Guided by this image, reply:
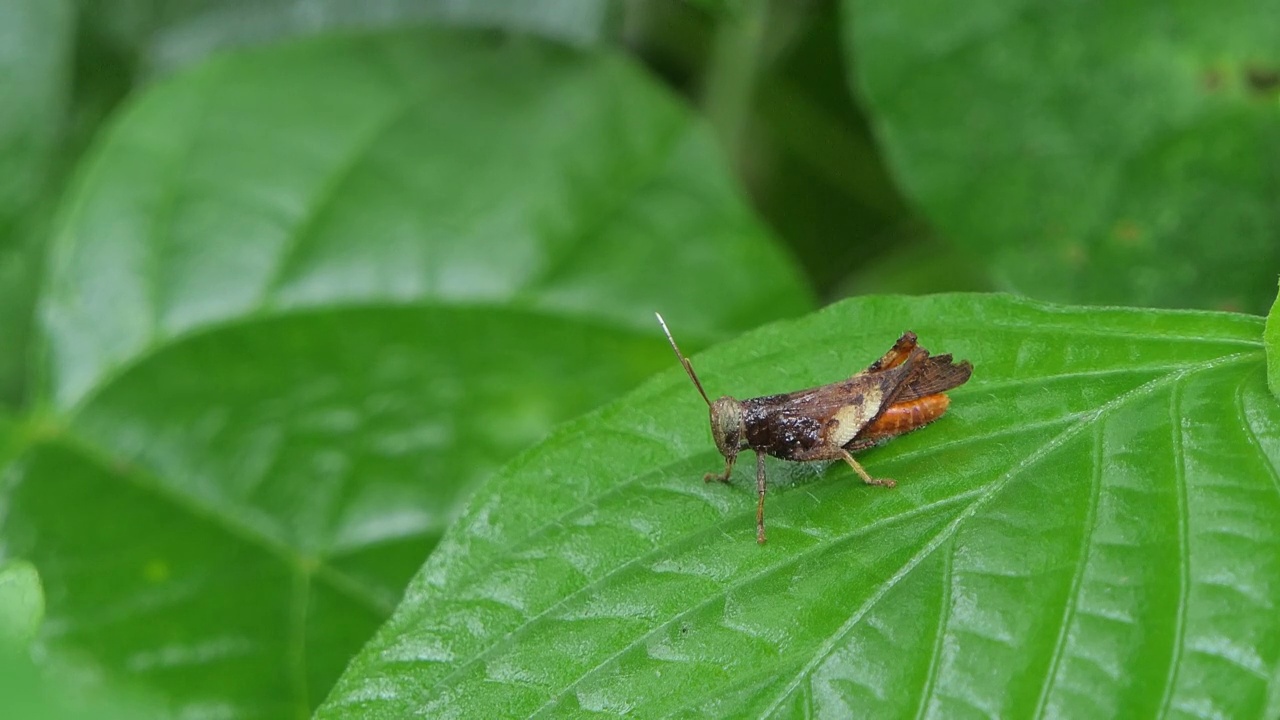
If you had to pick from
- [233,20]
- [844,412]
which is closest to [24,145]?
[233,20]

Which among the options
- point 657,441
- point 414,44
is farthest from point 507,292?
point 657,441

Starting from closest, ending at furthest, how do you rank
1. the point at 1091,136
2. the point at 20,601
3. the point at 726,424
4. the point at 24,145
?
the point at 20,601 < the point at 726,424 < the point at 1091,136 < the point at 24,145

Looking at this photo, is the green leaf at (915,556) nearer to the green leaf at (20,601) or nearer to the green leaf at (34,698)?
the green leaf at (20,601)

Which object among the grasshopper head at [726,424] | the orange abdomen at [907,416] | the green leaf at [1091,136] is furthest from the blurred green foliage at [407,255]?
the grasshopper head at [726,424]

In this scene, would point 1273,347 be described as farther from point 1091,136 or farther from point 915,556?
point 1091,136

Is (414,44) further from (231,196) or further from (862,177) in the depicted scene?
(862,177)

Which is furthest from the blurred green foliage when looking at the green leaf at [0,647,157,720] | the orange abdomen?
the green leaf at [0,647,157,720]

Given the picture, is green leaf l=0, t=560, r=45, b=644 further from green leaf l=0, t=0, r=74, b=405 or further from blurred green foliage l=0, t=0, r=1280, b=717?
green leaf l=0, t=0, r=74, b=405
